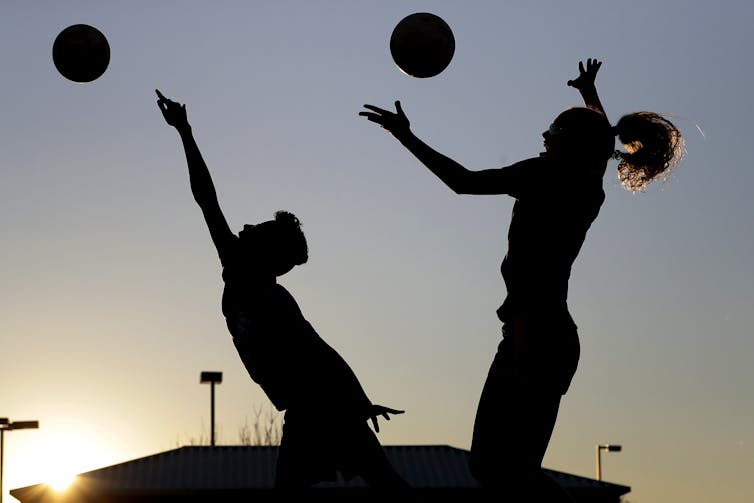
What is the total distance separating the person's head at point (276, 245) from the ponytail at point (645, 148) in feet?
6.89

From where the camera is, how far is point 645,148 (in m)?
10.3

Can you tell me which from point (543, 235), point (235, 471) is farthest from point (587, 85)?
point (235, 471)

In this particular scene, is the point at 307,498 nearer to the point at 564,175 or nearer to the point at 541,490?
the point at 541,490

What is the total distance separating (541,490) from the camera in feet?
30.2

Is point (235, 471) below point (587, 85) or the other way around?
the other way around

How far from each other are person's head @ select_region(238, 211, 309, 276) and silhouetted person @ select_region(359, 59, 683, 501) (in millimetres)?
1179

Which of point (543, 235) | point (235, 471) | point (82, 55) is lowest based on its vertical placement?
point (543, 235)

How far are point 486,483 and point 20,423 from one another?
4696 centimetres

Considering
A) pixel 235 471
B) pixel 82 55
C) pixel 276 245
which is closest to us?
pixel 276 245

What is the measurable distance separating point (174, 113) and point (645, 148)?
10.3ft

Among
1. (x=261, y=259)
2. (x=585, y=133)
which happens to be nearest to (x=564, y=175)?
(x=585, y=133)

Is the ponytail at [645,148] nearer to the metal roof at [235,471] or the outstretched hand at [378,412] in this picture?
the outstretched hand at [378,412]

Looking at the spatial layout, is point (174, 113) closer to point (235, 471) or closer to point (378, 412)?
point (378, 412)

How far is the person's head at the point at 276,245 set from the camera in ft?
35.0
